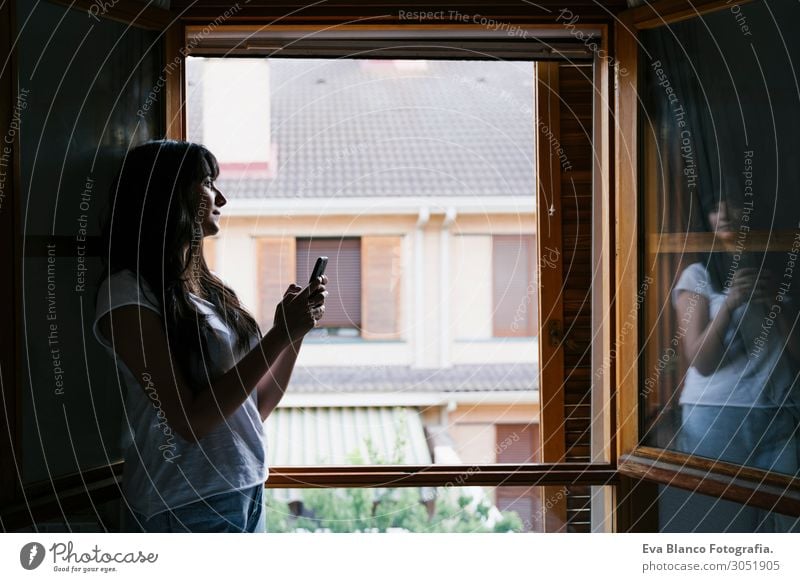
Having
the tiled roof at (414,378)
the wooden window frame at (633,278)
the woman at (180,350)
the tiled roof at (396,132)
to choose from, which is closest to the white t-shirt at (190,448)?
the woman at (180,350)

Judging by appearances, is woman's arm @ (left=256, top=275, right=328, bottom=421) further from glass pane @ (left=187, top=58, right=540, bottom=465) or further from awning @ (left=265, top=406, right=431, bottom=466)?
glass pane @ (left=187, top=58, right=540, bottom=465)

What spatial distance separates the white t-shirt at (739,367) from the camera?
1.24 m

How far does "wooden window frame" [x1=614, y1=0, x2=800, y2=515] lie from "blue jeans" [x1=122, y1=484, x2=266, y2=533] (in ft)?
2.00

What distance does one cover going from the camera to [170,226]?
1154 mm

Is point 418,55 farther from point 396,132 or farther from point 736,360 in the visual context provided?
point 396,132

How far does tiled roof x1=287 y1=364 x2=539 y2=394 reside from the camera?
4.24m

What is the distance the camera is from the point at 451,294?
4.42 m

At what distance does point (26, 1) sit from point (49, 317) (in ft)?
1.35

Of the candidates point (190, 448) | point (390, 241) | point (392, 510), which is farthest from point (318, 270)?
point (390, 241)

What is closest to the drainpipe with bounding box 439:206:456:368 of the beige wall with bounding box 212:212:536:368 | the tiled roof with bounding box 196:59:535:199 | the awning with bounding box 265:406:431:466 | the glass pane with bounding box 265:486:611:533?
the beige wall with bounding box 212:212:536:368

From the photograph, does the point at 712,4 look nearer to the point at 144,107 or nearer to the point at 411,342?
the point at 144,107

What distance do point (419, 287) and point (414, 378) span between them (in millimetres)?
451

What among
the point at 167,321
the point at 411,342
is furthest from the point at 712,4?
the point at 411,342

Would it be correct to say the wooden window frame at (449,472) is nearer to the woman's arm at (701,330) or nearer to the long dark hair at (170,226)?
the woman's arm at (701,330)
